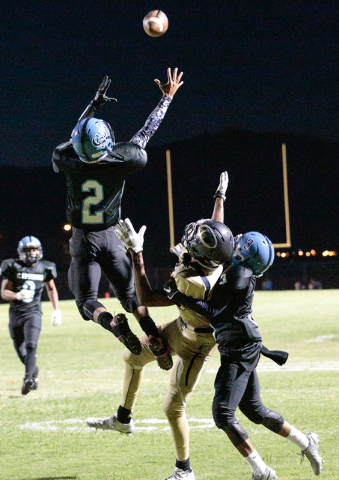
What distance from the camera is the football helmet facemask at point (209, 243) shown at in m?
4.98

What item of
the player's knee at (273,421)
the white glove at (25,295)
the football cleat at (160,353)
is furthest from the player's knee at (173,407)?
the white glove at (25,295)

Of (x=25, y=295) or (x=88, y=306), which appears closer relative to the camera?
(x=88, y=306)

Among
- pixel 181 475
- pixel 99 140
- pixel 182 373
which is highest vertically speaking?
pixel 99 140

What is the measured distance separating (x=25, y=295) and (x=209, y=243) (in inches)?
223

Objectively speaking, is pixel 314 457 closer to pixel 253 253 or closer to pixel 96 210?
pixel 253 253

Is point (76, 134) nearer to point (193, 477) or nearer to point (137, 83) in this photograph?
point (193, 477)

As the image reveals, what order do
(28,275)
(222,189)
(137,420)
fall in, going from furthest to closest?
(28,275) → (137,420) → (222,189)

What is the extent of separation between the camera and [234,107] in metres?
41.2

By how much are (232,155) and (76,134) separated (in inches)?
1777

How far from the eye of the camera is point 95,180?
234 inches

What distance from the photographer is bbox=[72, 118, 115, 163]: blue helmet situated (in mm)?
5609

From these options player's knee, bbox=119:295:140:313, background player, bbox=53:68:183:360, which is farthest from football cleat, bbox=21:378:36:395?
player's knee, bbox=119:295:140:313

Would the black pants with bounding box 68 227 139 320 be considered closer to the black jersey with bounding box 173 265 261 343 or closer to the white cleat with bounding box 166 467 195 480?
the black jersey with bounding box 173 265 261 343

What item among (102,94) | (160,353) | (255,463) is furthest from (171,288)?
(102,94)
